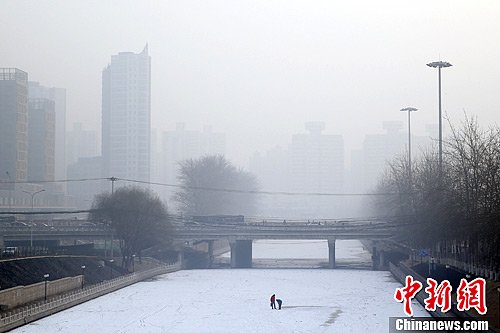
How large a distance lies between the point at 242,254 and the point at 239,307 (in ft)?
123

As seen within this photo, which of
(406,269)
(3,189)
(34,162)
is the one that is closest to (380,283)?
(406,269)

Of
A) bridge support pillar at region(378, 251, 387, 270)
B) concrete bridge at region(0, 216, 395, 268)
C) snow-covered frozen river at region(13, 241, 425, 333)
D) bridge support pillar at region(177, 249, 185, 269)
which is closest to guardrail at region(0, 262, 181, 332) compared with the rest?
snow-covered frozen river at region(13, 241, 425, 333)

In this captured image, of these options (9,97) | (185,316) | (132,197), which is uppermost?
(9,97)

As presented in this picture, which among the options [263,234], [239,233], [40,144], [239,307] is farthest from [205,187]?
[239,307]

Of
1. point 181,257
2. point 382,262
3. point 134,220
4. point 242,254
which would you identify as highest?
point 134,220

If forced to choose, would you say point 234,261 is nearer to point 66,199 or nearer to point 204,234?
point 204,234

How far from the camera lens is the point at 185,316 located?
47250mm

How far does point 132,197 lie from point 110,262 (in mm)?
10980

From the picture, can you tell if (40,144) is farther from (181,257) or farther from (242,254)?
(242,254)

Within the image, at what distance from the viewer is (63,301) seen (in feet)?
164

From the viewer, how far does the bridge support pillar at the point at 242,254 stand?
87.8 m

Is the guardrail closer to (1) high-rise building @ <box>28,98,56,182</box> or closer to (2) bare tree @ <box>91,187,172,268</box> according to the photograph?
(2) bare tree @ <box>91,187,172,268</box>

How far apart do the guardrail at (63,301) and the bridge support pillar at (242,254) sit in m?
16.0

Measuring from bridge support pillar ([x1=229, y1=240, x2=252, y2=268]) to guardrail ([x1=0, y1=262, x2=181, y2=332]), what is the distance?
16006mm
